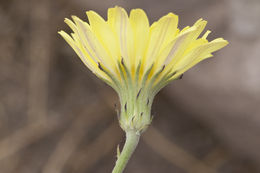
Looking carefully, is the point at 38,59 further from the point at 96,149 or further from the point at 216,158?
the point at 216,158

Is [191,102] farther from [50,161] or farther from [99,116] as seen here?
[50,161]

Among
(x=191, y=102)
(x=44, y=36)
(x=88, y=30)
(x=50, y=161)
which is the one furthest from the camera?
(x=44, y=36)

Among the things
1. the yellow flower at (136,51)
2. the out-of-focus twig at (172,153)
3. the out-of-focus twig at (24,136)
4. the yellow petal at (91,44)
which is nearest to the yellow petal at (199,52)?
the yellow flower at (136,51)

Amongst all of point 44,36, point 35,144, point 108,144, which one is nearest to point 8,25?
point 44,36

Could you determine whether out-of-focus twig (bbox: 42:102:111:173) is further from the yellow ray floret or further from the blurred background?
the yellow ray floret

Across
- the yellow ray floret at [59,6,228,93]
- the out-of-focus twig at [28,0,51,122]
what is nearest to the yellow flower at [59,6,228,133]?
the yellow ray floret at [59,6,228,93]

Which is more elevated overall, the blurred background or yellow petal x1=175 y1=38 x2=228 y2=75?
the blurred background

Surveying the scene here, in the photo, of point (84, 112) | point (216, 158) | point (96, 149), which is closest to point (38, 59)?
point (84, 112)
